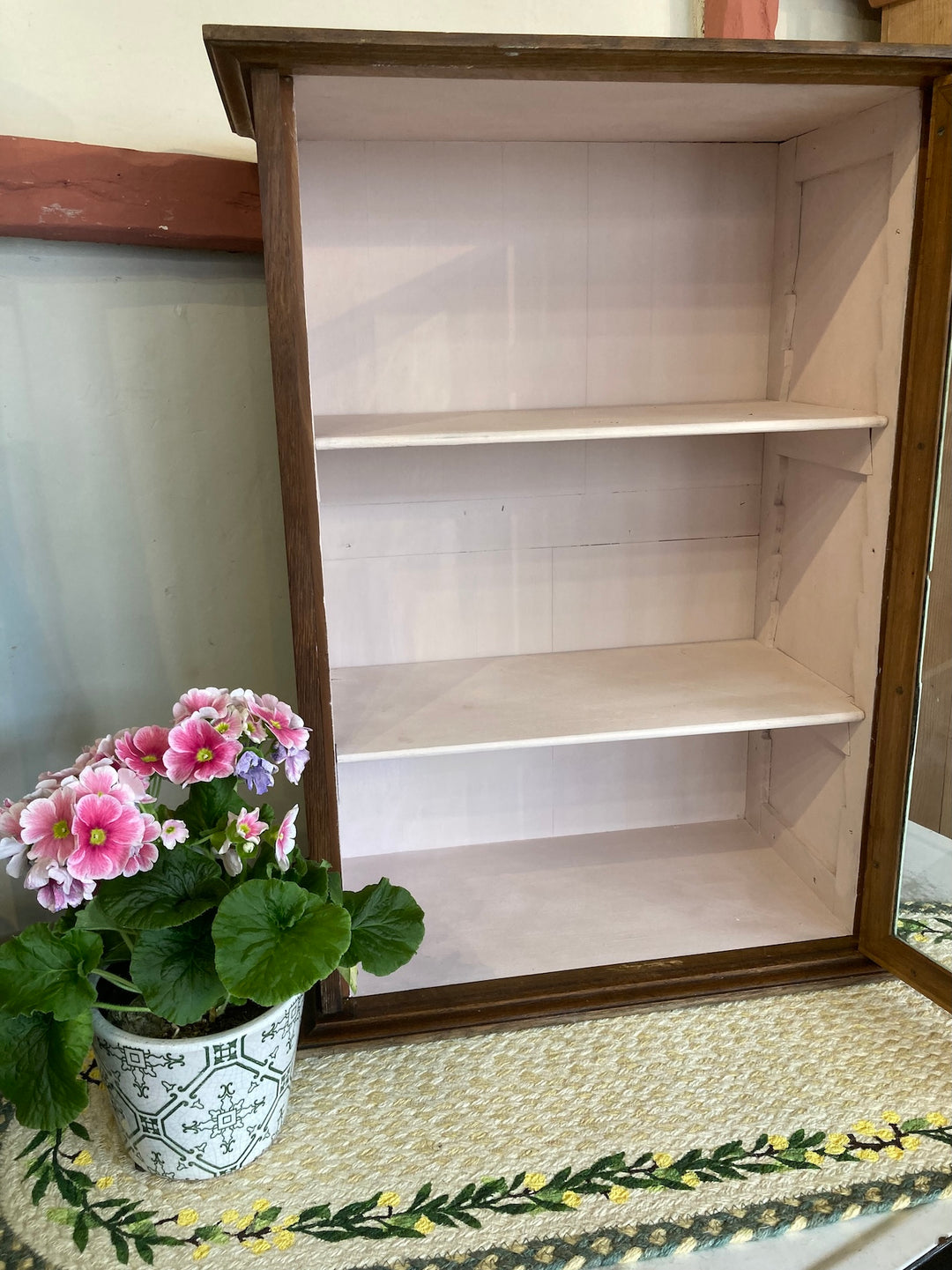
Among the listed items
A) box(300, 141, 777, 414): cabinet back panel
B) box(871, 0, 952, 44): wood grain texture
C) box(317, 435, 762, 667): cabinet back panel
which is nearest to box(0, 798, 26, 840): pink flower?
box(317, 435, 762, 667): cabinet back panel

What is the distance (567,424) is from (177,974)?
0.97 m

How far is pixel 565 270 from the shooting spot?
1792 mm

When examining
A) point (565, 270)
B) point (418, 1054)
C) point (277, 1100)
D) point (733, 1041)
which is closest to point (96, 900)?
point (277, 1100)

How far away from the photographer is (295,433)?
Answer: 131cm

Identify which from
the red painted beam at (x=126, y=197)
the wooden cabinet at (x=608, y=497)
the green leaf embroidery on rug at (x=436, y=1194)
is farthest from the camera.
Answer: the red painted beam at (x=126, y=197)

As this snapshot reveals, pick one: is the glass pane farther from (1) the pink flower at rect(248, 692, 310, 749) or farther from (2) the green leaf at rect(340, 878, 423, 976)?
(1) the pink flower at rect(248, 692, 310, 749)

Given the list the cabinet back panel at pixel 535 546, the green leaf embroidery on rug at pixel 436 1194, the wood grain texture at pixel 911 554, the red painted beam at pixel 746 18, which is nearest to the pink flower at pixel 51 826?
the green leaf embroidery on rug at pixel 436 1194

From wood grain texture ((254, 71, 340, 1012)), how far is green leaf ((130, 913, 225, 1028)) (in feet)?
0.89

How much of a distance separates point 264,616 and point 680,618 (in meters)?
0.83

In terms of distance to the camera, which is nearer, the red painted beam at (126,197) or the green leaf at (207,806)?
the green leaf at (207,806)

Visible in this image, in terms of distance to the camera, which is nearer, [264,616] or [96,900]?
[96,900]

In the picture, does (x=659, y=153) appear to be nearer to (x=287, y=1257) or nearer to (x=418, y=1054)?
(x=418, y=1054)

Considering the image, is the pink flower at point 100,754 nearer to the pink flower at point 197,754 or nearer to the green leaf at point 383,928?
the pink flower at point 197,754

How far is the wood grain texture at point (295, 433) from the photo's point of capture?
4.06 ft
